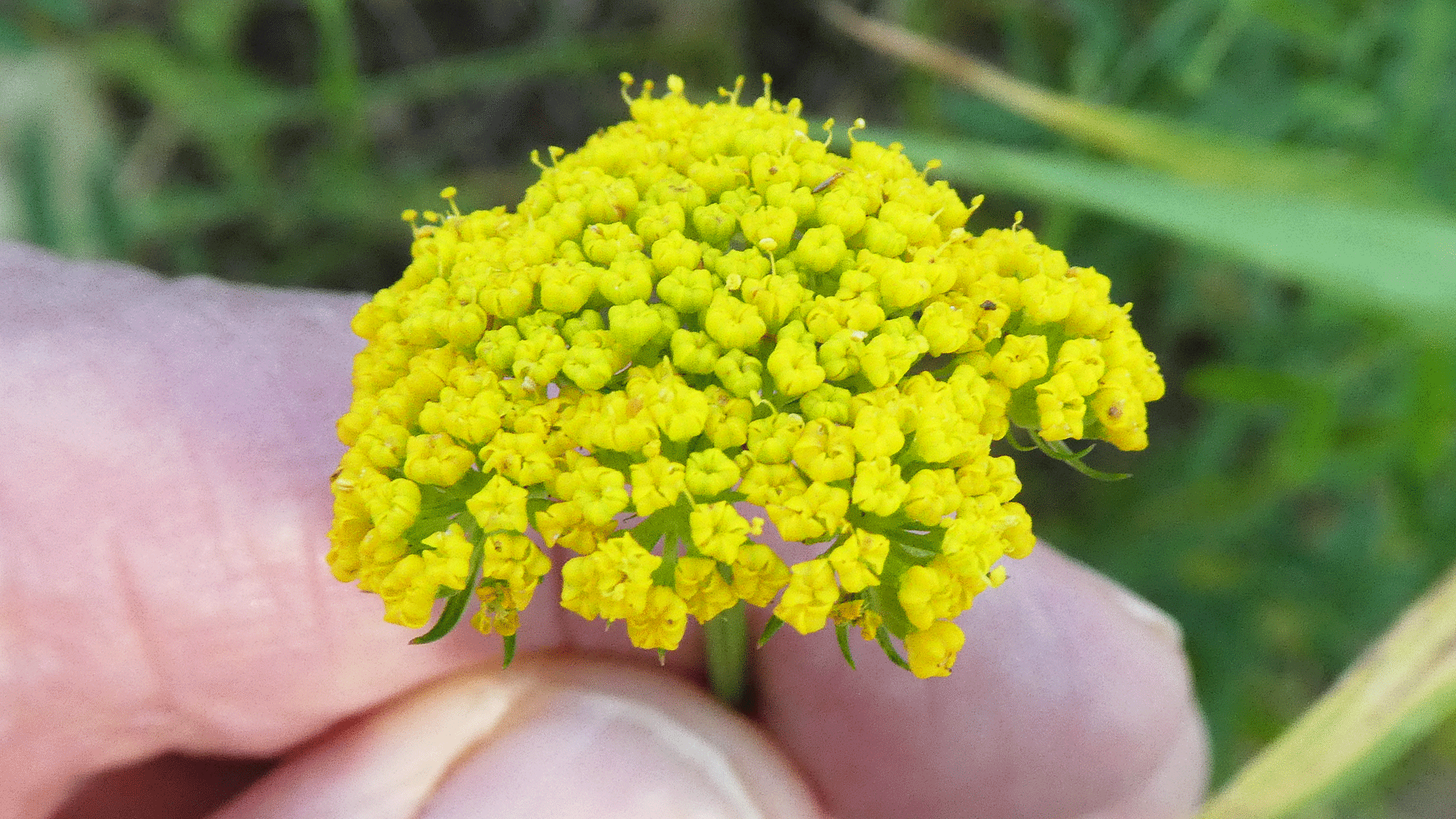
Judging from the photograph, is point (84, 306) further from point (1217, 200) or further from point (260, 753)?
point (1217, 200)

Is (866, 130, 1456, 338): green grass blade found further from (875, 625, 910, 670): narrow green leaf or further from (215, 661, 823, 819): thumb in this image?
(215, 661, 823, 819): thumb

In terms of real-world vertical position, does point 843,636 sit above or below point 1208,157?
below

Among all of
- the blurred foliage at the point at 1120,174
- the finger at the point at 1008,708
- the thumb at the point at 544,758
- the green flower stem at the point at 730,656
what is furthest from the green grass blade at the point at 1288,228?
the thumb at the point at 544,758

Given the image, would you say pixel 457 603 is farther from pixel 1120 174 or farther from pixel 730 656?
pixel 1120 174

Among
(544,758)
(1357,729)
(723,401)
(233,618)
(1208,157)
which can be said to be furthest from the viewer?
(1208,157)

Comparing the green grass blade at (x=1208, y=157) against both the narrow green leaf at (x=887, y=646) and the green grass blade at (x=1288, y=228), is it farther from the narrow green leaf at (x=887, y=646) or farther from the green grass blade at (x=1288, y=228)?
the narrow green leaf at (x=887, y=646)

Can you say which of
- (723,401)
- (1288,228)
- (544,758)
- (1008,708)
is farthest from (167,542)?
(1288,228)

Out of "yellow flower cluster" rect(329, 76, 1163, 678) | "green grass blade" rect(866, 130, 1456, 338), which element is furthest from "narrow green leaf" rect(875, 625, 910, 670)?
"green grass blade" rect(866, 130, 1456, 338)
